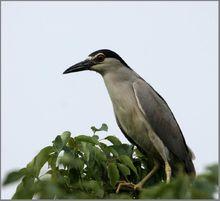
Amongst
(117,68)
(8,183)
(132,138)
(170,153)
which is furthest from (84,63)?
(8,183)

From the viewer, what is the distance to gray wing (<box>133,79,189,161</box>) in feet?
23.5

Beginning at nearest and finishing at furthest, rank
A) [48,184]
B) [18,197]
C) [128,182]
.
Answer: [48,184], [18,197], [128,182]

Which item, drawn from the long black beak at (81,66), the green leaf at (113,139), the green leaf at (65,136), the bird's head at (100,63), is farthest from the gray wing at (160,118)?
the green leaf at (65,136)

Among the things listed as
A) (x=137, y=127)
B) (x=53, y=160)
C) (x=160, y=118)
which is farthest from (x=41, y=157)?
(x=160, y=118)

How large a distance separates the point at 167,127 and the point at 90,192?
2.64m

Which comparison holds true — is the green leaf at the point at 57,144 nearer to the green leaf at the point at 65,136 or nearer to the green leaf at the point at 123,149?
the green leaf at the point at 65,136

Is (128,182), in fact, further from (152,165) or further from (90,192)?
(90,192)

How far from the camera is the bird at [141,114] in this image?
23.1 ft

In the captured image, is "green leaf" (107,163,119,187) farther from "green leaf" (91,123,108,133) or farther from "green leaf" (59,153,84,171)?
"green leaf" (91,123,108,133)

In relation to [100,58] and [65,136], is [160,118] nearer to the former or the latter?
[100,58]

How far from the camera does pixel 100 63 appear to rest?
734 centimetres

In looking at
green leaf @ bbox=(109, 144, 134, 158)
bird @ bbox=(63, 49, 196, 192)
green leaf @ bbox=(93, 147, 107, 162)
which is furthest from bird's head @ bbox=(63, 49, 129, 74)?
green leaf @ bbox=(93, 147, 107, 162)

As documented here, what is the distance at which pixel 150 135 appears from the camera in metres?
7.05

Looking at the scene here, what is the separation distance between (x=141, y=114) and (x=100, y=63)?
0.86 meters
